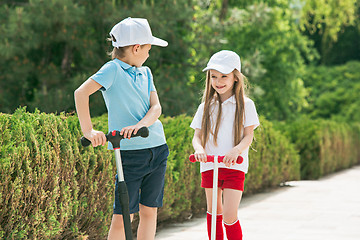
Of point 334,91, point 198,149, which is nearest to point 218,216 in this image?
point 198,149

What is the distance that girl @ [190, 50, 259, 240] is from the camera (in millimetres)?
3875

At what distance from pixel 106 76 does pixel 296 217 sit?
15.1 feet

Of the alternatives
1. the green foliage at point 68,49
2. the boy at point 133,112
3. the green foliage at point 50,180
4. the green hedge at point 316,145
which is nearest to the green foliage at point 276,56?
the green hedge at point 316,145

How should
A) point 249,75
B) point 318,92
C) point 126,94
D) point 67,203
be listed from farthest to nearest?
point 318,92, point 249,75, point 67,203, point 126,94

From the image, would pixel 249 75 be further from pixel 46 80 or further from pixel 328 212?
pixel 328 212

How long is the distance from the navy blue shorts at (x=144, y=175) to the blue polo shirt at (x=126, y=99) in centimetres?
5

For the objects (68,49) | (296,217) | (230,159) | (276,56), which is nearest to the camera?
(230,159)

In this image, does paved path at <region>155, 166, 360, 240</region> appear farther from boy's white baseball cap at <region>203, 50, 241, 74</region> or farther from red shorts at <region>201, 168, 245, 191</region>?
boy's white baseball cap at <region>203, 50, 241, 74</region>

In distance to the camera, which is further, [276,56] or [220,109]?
[276,56]

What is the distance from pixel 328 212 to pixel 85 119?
5.29 meters

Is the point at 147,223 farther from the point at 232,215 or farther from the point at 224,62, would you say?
the point at 224,62

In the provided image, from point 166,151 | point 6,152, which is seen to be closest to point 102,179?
point 6,152

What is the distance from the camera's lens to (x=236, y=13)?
47.1ft

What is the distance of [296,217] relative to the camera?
711 cm
